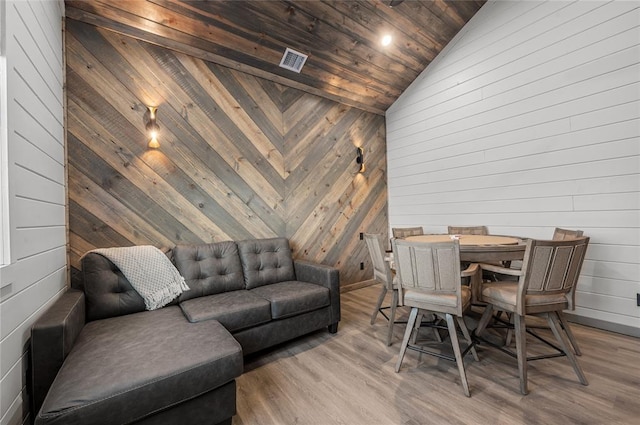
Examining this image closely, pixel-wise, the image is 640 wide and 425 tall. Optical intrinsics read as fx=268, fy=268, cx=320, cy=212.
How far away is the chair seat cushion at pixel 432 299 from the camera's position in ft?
6.21

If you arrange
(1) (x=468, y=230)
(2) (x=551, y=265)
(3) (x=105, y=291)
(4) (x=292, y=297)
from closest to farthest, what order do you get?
(2) (x=551, y=265)
(3) (x=105, y=291)
(4) (x=292, y=297)
(1) (x=468, y=230)

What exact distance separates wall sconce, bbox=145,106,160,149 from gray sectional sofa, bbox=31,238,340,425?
3.44ft

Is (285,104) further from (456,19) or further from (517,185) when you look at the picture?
(517,185)

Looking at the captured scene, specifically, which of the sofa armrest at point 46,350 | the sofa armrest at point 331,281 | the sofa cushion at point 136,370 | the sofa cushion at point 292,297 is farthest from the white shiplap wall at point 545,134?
the sofa armrest at point 46,350

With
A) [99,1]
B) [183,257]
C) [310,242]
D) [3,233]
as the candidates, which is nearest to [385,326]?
[310,242]

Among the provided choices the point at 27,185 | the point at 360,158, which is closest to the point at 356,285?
the point at 360,158

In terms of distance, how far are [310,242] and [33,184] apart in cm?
275

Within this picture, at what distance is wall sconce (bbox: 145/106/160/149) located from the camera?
8.30 feet

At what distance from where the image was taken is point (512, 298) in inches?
75.0

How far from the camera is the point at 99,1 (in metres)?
2.18

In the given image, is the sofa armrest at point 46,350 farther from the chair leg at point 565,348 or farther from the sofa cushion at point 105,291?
the chair leg at point 565,348

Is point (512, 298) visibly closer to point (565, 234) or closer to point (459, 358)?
point (459, 358)

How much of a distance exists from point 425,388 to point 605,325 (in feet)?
7.17

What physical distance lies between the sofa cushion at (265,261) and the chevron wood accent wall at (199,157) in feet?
1.00
